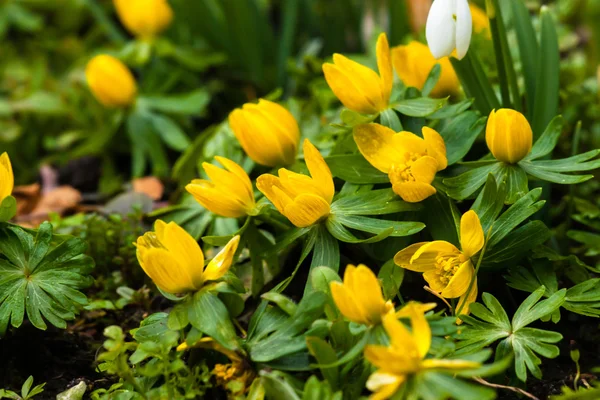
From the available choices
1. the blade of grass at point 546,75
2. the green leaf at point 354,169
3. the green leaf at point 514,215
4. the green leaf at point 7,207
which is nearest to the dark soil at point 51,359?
the green leaf at point 7,207

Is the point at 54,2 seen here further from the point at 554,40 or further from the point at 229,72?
the point at 554,40

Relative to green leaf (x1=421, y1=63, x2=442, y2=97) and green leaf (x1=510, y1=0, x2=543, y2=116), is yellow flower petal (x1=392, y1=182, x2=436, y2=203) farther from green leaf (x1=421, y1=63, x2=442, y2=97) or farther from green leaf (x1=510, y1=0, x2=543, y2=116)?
green leaf (x1=510, y1=0, x2=543, y2=116)

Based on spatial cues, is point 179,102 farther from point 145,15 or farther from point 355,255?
point 355,255

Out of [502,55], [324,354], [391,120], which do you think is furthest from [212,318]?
[502,55]

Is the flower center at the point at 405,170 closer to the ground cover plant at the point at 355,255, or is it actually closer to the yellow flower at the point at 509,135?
the ground cover plant at the point at 355,255

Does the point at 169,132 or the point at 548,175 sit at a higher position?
the point at 548,175

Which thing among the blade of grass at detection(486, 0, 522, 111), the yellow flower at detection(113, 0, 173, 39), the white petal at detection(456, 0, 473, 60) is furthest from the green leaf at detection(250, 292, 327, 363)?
the yellow flower at detection(113, 0, 173, 39)
